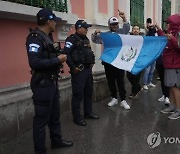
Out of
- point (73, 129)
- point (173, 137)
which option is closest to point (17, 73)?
point (73, 129)

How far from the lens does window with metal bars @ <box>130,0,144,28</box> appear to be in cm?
1064

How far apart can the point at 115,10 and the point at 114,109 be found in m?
3.39

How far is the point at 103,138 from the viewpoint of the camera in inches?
197

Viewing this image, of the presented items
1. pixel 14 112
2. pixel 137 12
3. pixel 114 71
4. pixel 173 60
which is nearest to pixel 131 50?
pixel 114 71

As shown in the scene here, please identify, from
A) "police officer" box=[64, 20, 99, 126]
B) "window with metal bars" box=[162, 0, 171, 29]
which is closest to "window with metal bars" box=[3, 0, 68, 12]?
"police officer" box=[64, 20, 99, 126]

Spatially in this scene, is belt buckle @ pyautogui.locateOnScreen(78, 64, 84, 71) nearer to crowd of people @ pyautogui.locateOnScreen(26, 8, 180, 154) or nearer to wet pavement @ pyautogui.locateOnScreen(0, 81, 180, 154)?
crowd of people @ pyautogui.locateOnScreen(26, 8, 180, 154)

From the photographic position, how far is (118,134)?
5199 millimetres

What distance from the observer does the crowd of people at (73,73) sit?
155 inches

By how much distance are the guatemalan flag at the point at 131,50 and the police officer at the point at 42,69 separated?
2.50 metres

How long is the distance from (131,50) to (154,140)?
86.1 inches

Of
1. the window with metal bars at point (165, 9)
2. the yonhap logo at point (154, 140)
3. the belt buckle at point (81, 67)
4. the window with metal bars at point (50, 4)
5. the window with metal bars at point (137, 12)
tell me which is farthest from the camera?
the window with metal bars at point (165, 9)

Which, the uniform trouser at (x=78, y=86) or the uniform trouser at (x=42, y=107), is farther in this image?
the uniform trouser at (x=78, y=86)

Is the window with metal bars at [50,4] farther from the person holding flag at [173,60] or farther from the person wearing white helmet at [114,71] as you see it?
the person holding flag at [173,60]

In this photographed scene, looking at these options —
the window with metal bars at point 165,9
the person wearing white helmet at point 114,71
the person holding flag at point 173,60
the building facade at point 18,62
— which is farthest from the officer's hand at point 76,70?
the window with metal bars at point 165,9
